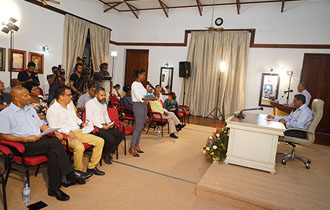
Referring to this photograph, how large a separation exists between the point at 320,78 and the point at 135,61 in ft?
25.9

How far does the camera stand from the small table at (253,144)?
11.1ft

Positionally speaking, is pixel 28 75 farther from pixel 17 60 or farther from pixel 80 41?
pixel 80 41

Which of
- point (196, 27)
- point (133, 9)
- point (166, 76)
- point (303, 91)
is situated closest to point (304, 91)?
point (303, 91)

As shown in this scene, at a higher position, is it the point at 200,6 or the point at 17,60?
the point at 200,6

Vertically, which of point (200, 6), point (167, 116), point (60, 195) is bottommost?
point (60, 195)

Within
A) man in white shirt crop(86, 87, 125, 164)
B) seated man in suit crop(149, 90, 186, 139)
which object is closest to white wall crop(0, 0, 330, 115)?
seated man in suit crop(149, 90, 186, 139)

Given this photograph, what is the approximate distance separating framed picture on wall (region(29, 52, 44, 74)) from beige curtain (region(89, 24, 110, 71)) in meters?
2.50

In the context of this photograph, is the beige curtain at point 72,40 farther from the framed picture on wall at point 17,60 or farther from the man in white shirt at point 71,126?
the man in white shirt at point 71,126

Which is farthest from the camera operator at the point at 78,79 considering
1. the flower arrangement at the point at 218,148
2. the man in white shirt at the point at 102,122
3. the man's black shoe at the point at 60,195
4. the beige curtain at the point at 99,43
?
the flower arrangement at the point at 218,148

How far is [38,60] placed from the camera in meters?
7.27

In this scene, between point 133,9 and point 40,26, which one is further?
point 133,9

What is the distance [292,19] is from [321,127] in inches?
162

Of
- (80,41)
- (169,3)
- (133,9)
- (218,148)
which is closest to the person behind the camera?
(218,148)

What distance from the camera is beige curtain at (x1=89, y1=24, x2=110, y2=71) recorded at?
9.40 metres
